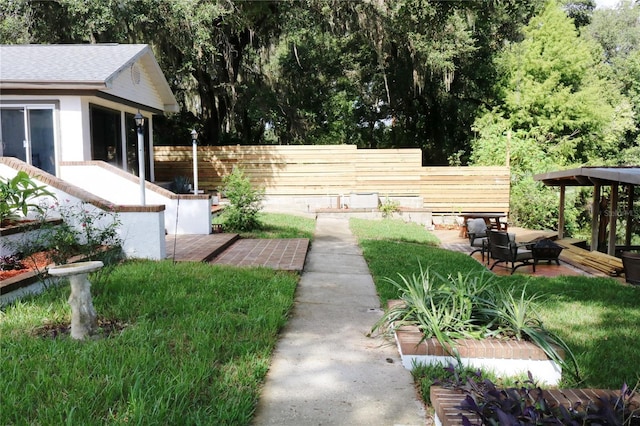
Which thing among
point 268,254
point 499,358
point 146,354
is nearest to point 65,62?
point 268,254

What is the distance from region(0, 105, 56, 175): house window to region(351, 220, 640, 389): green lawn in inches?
288

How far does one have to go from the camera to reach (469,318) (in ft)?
11.6

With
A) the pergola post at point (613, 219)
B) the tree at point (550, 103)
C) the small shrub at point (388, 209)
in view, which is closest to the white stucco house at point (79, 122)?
the small shrub at point (388, 209)

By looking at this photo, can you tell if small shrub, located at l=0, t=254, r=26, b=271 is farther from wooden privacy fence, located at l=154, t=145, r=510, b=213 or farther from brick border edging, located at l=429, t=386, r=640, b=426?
wooden privacy fence, located at l=154, t=145, r=510, b=213

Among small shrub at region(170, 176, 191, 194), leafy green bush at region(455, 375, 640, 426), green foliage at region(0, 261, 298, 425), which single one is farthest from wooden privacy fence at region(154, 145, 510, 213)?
leafy green bush at region(455, 375, 640, 426)

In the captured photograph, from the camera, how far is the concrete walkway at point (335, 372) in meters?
2.55

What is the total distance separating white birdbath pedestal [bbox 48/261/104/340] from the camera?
11.1ft

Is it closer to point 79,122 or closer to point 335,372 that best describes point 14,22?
point 79,122

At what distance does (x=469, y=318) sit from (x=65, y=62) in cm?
1094

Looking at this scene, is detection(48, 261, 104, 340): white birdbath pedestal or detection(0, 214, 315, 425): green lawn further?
detection(48, 261, 104, 340): white birdbath pedestal

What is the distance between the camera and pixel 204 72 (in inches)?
626

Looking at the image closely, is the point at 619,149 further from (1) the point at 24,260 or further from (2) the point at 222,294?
(1) the point at 24,260

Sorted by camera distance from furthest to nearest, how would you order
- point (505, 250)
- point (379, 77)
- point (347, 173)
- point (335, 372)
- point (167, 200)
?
1. point (379, 77)
2. point (347, 173)
3. point (167, 200)
4. point (505, 250)
5. point (335, 372)

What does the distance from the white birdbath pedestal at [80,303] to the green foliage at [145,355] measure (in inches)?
4.2
